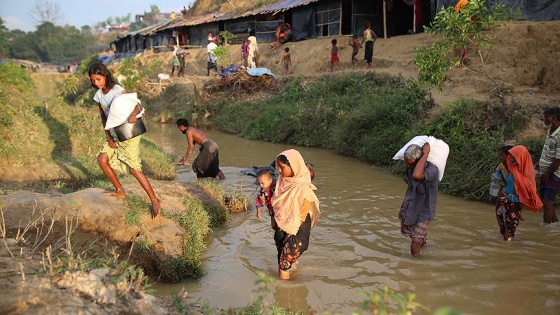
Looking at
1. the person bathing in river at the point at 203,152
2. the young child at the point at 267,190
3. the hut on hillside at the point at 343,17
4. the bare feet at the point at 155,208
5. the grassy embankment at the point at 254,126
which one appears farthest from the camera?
the hut on hillside at the point at 343,17

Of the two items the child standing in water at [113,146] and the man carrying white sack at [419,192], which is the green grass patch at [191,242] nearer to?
the child standing in water at [113,146]

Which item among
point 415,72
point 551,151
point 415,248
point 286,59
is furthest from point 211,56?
point 415,248

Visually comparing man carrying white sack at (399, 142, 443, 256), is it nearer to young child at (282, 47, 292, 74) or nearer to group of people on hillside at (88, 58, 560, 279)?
group of people on hillside at (88, 58, 560, 279)

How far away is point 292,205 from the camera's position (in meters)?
4.34

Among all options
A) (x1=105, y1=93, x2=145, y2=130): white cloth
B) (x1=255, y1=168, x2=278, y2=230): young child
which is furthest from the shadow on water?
(x1=255, y1=168, x2=278, y2=230): young child

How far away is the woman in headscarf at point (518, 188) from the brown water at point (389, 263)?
0.48 meters

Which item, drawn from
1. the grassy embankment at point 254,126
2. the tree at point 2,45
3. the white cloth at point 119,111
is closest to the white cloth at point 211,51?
the grassy embankment at point 254,126

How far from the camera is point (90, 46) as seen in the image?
77.8 meters

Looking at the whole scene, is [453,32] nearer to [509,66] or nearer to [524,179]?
[509,66]

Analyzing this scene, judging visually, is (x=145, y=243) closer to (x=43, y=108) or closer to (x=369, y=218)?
(x=369, y=218)

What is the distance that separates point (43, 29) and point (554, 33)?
267 feet

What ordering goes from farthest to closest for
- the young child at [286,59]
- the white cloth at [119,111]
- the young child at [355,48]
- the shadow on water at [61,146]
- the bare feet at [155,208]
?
the young child at [286,59], the young child at [355,48], the shadow on water at [61,146], the bare feet at [155,208], the white cloth at [119,111]

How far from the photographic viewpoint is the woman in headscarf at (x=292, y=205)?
4.33 meters

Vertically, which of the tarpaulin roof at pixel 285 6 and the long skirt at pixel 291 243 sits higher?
the tarpaulin roof at pixel 285 6
